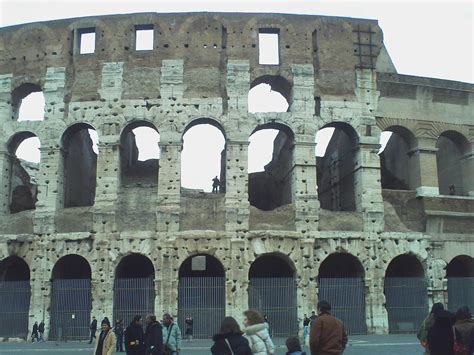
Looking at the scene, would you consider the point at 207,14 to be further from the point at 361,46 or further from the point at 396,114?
the point at 396,114

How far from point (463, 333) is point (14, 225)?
15.1 m

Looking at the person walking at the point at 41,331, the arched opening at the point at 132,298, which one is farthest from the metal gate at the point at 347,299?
the person walking at the point at 41,331

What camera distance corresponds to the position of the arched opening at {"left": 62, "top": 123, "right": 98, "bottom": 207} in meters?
19.8

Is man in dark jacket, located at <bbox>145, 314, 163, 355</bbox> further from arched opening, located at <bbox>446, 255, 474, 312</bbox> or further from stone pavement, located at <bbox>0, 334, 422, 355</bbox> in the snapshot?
arched opening, located at <bbox>446, 255, 474, 312</bbox>

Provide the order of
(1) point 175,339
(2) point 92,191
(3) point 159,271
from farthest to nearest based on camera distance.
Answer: (2) point 92,191 → (3) point 159,271 → (1) point 175,339

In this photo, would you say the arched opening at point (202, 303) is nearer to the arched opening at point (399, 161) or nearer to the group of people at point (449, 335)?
the arched opening at point (399, 161)

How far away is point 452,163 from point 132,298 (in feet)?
39.5

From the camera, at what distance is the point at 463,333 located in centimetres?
605

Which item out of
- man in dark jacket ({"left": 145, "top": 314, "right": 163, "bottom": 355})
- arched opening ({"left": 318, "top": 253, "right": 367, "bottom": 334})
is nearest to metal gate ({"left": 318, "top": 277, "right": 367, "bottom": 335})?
arched opening ({"left": 318, "top": 253, "right": 367, "bottom": 334})

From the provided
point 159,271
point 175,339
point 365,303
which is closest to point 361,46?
point 365,303

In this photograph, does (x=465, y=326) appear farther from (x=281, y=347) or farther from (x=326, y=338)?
(x=281, y=347)

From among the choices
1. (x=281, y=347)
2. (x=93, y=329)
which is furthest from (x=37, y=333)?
(x=281, y=347)

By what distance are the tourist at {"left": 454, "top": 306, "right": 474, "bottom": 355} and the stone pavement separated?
250 inches

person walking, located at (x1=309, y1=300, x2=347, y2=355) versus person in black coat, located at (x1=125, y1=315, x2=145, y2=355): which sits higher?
person walking, located at (x1=309, y1=300, x2=347, y2=355)
